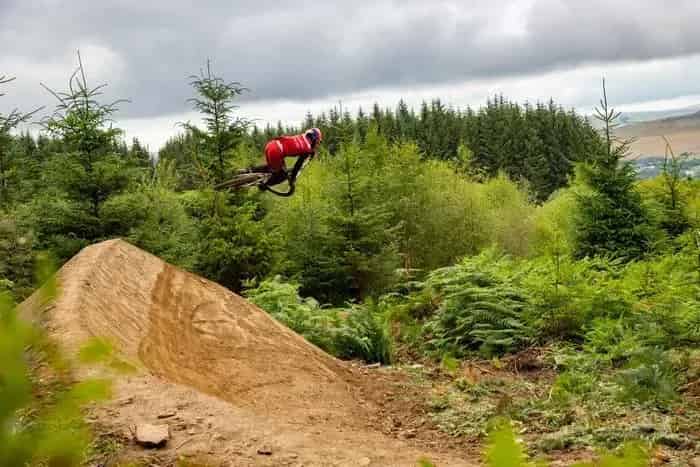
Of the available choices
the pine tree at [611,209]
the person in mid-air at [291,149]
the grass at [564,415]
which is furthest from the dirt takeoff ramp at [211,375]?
the pine tree at [611,209]

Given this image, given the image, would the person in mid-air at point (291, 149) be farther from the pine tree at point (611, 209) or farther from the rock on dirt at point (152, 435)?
the pine tree at point (611, 209)

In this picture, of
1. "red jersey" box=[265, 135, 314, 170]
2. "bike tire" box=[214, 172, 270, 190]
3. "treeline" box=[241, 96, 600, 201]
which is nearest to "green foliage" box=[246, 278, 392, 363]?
"bike tire" box=[214, 172, 270, 190]

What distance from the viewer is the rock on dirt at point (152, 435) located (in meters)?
4.42

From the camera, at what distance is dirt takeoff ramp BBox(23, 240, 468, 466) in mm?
4621

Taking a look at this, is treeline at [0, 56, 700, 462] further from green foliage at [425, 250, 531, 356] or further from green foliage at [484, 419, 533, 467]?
green foliage at [484, 419, 533, 467]

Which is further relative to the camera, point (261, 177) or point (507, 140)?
point (507, 140)

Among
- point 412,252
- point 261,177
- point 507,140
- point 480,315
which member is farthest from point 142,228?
point 507,140

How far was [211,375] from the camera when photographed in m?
6.91

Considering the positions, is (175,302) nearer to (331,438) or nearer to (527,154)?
(331,438)

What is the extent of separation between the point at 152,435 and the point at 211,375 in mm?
2419

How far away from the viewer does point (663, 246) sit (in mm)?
15469

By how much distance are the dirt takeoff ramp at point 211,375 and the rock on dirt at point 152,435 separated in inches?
2.7

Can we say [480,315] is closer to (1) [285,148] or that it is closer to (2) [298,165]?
(2) [298,165]

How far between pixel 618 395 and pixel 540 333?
3.69 metres
